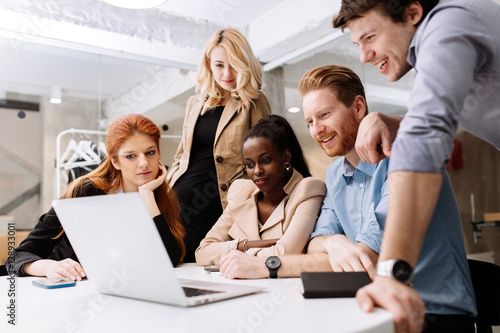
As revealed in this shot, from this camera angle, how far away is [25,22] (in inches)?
127

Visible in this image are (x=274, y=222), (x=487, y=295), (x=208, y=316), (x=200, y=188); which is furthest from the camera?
(x=200, y=188)

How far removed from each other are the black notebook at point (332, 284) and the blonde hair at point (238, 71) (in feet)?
5.62

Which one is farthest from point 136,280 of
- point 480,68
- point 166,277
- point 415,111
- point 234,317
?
point 480,68

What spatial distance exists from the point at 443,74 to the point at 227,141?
171 centimetres

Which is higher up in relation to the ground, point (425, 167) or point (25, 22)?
point (25, 22)

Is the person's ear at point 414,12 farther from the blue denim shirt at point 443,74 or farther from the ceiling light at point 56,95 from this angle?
the ceiling light at point 56,95

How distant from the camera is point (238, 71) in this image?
2.45m

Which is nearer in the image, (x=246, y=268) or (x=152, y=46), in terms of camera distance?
(x=246, y=268)

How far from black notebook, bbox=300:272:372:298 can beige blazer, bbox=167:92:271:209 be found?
5.23ft

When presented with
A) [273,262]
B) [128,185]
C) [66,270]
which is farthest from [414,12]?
[128,185]

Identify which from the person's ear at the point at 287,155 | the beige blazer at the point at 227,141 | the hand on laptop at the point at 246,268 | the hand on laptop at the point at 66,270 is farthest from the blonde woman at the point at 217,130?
the hand on laptop at the point at 246,268

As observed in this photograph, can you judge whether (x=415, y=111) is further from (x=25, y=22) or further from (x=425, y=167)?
(x=25, y=22)

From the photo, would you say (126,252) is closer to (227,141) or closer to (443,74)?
(443,74)

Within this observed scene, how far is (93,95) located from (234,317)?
11.0 feet
